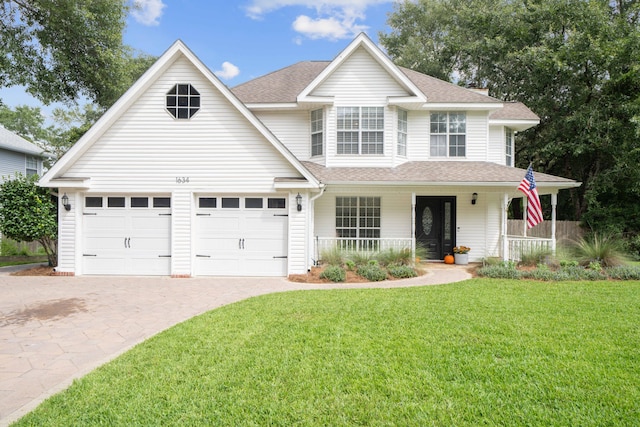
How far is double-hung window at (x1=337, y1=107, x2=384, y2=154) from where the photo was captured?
14.2 metres

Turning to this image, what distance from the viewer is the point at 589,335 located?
18.0 ft

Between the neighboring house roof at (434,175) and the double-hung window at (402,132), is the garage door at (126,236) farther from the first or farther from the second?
the double-hung window at (402,132)

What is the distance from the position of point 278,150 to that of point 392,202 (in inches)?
217

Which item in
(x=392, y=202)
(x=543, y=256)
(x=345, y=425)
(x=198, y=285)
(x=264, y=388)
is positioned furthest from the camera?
(x=392, y=202)

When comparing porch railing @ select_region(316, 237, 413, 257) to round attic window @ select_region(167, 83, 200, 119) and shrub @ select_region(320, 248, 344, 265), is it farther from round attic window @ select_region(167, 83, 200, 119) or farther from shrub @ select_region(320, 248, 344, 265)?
round attic window @ select_region(167, 83, 200, 119)

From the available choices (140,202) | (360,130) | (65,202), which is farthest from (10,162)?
(360,130)

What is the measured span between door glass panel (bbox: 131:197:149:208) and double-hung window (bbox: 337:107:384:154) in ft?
23.6

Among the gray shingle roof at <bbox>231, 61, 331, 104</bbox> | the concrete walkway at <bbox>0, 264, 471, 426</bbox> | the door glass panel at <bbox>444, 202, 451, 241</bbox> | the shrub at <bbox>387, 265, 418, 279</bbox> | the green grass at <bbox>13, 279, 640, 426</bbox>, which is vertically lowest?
the concrete walkway at <bbox>0, 264, 471, 426</bbox>

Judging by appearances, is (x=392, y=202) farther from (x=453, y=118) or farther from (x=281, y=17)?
(x=281, y=17)

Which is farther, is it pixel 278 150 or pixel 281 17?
pixel 281 17

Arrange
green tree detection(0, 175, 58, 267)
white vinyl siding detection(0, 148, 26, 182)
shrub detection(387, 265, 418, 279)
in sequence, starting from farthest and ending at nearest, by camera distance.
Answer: white vinyl siding detection(0, 148, 26, 182), green tree detection(0, 175, 58, 267), shrub detection(387, 265, 418, 279)

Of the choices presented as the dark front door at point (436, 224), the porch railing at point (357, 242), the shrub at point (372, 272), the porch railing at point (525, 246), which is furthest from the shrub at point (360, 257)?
the porch railing at point (525, 246)

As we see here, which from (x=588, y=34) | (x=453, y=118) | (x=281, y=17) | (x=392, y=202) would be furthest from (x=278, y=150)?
(x=588, y=34)

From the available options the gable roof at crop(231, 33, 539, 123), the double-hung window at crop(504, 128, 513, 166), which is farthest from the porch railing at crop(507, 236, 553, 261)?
the gable roof at crop(231, 33, 539, 123)
